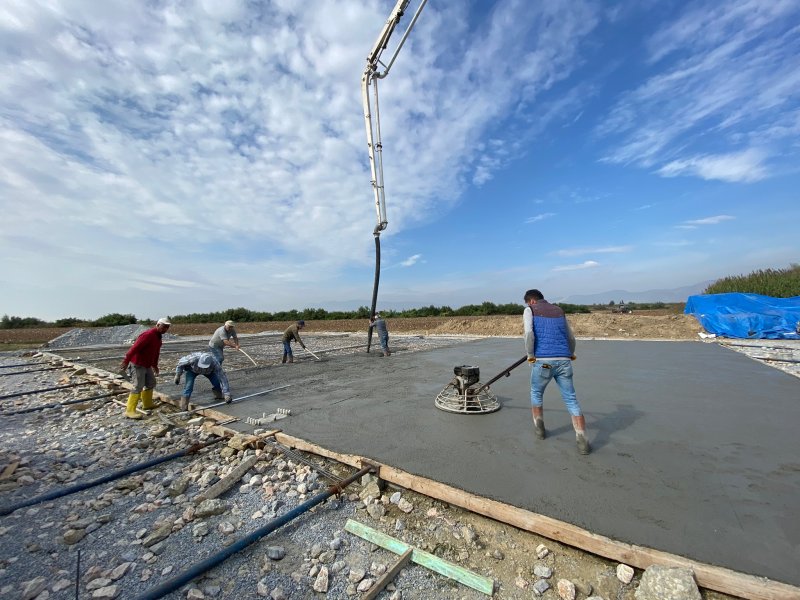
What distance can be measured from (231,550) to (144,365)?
426 cm

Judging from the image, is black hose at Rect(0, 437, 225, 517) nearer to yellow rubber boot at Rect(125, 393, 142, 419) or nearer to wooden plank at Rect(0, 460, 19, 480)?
wooden plank at Rect(0, 460, 19, 480)

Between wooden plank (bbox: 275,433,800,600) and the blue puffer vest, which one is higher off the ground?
the blue puffer vest

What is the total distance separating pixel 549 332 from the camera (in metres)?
3.58

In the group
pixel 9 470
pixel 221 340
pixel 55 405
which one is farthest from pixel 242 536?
pixel 55 405

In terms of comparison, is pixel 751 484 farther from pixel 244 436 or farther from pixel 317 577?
pixel 244 436

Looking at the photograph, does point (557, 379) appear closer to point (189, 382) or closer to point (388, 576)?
point (388, 576)

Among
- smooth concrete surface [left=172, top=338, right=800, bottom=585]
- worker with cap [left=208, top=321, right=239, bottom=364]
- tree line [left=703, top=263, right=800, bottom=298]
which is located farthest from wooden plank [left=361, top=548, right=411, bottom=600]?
tree line [left=703, top=263, right=800, bottom=298]

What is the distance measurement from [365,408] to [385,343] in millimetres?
5697

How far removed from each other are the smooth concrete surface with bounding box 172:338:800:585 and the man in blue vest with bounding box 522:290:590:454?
0.34 m

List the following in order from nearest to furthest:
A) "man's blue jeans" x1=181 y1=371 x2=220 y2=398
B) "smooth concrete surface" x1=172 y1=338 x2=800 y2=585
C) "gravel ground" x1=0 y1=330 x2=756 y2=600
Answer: "gravel ground" x1=0 y1=330 x2=756 y2=600 → "smooth concrete surface" x1=172 y1=338 x2=800 y2=585 → "man's blue jeans" x1=181 y1=371 x2=220 y2=398

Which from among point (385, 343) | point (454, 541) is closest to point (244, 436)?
point (454, 541)

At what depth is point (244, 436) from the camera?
412 centimetres

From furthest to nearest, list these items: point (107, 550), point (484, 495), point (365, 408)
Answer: point (365, 408), point (484, 495), point (107, 550)

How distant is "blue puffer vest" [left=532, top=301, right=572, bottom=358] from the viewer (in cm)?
355
